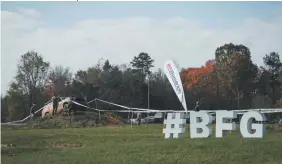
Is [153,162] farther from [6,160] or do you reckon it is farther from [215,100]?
[215,100]

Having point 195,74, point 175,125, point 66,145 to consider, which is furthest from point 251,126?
point 195,74

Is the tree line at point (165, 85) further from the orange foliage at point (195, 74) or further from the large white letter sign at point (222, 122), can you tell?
the large white letter sign at point (222, 122)

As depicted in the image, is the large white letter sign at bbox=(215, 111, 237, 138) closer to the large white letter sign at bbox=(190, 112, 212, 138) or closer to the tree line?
the large white letter sign at bbox=(190, 112, 212, 138)

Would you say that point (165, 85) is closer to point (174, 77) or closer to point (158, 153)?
point (174, 77)

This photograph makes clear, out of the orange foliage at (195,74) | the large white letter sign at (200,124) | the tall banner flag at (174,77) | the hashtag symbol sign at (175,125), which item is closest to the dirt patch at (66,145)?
the hashtag symbol sign at (175,125)

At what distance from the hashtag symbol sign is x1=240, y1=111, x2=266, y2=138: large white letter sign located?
2991mm

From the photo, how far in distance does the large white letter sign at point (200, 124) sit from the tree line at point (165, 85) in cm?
4399

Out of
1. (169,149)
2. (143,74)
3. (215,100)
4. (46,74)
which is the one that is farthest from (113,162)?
(143,74)

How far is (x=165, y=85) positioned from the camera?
7906 centimetres

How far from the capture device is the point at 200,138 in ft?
62.0

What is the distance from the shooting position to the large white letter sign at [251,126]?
58.5ft

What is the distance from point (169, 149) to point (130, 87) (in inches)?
2137

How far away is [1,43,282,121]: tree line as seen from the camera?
6394 cm

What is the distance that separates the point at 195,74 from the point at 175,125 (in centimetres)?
5806
